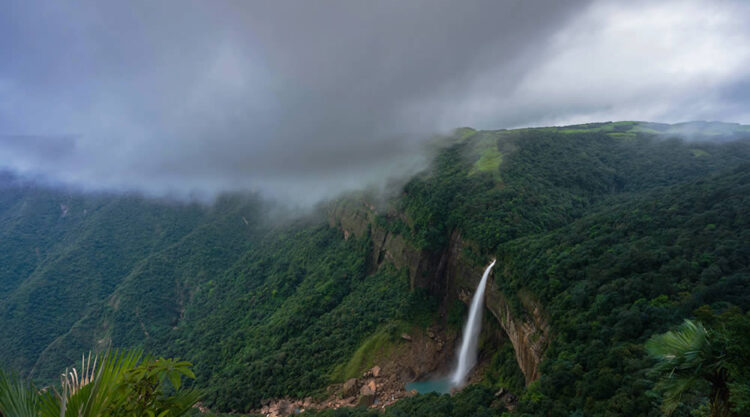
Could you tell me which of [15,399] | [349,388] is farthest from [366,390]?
[15,399]

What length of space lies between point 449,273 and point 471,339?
10650 mm

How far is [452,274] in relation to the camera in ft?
175

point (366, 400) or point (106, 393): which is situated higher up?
point (106, 393)

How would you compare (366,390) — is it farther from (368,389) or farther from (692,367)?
(692,367)

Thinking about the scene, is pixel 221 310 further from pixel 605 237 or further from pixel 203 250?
pixel 605 237

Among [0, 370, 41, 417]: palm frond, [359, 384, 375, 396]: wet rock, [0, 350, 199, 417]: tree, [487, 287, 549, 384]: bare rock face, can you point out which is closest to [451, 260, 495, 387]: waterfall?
[487, 287, 549, 384]: bare rock face

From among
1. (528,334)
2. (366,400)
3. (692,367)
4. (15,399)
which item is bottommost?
(366,400)

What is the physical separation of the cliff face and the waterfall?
153 centimetres

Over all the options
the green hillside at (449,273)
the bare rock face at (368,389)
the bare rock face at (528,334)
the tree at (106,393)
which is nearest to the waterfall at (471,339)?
the green hillside at (449,273)

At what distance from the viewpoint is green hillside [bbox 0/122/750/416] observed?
82.3 feet

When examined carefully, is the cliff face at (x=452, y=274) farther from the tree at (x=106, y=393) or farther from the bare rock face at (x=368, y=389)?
the tree at (x=106, y=393)

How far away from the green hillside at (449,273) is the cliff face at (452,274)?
1.16ft

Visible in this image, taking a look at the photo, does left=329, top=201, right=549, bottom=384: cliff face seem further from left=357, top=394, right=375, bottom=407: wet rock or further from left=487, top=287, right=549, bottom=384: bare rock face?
left=357, top=394, right=375, bottom=407: wet rock

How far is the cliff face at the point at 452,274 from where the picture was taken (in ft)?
108
